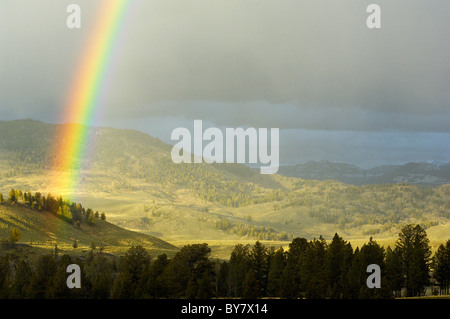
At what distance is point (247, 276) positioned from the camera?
4070 inches

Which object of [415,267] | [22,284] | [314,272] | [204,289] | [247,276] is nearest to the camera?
[204,289]

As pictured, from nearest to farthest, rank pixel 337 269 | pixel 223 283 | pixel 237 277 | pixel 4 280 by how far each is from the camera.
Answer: pixel 4 280 → pixel 337 269 → pixel 237 277 → pixel 223 283

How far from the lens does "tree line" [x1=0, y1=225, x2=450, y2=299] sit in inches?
3922

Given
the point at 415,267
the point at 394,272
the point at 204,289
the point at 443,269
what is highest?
the point at 415,267

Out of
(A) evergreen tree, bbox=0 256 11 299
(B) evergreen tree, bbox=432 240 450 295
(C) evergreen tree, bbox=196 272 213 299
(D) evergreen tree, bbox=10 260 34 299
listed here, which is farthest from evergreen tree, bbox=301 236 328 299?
(A) evergreen tree, bbox=0 256 11 299

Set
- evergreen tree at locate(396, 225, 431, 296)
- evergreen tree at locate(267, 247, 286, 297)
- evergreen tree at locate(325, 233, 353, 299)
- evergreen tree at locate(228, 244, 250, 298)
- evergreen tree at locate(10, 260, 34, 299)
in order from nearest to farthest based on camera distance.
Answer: evergreen tree at locate(10, 260, 34, 299) < evergreen tree at locate(325, 233, 353, 299) < evergreen tree at locate(267, 247, 286, 297) < evergreen tree at locate(228, 244, 250, 298) < evergreen tree at locate(396, 225, 431, 296)

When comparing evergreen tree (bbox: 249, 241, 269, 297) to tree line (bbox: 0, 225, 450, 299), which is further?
evergreen tree (bbox: 249, 241, 269, 297)

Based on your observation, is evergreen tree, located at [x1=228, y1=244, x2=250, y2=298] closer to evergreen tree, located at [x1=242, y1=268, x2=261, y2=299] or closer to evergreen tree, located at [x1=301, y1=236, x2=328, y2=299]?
evergreen tree, located at [x1=242, y1=268, x2=261, y2=299]

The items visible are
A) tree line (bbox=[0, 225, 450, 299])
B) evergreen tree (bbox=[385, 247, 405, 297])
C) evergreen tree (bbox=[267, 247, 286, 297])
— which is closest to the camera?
tree line (bbox=[0, 225, 450, 299])

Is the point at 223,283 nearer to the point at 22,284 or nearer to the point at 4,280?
the point at 22,284

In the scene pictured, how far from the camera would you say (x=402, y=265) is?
120 m

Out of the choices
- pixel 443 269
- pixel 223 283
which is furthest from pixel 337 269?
pixel 443 269
